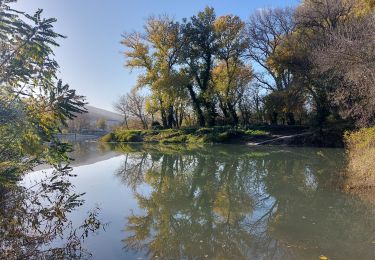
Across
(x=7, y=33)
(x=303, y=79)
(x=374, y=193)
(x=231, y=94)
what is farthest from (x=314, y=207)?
(x=231, y=94)

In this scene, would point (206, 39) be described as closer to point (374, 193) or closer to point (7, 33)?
point (374, 193)

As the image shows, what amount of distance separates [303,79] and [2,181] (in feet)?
85.7

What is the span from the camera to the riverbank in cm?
2688

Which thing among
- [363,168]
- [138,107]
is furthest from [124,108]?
[363,168]

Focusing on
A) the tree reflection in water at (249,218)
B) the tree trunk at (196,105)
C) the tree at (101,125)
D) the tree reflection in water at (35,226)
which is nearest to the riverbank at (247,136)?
the tree trunk at (196,105)

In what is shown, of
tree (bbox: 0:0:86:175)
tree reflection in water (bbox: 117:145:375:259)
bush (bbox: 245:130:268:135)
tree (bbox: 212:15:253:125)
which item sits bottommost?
tree reflection in water (bbox: 117:145:375:259)

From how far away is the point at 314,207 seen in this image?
28.7 ft

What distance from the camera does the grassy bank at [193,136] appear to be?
31.8m

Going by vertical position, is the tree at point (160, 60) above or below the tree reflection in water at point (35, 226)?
above

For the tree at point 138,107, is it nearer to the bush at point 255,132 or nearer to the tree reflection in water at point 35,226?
the bush at point 255,132

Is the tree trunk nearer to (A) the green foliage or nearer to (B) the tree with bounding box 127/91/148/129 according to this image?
(A) the green foliage

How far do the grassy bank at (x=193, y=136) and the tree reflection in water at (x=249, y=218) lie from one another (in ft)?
56.8

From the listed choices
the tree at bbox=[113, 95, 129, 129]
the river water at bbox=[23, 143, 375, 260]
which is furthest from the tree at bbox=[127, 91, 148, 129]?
the river water at bbox=[23, 143, 375, 260]

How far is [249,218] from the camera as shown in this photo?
8.12 m
